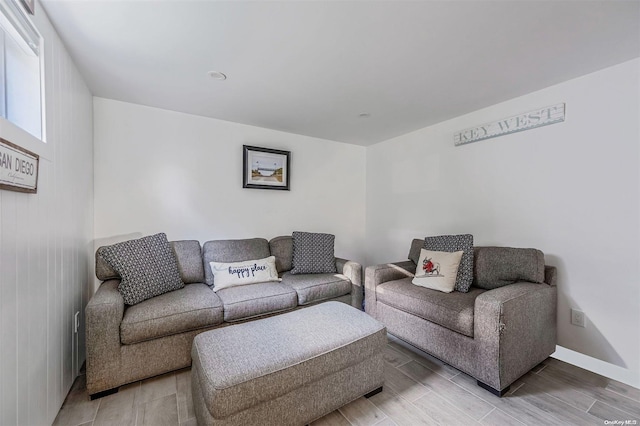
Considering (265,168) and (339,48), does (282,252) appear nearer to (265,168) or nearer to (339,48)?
(265,168)

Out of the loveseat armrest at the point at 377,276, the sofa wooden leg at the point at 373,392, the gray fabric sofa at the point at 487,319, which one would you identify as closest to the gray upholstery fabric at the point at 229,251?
the loveseat armrest at the point at 377,276

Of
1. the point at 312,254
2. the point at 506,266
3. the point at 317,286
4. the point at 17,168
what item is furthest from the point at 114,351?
the point at 506,266

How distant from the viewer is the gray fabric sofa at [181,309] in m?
1.67

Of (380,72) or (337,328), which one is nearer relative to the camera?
(337,328)

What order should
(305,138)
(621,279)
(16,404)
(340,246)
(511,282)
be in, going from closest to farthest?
1. (16,404)
2. (621,279)
3. (511,282)
4. (305,138)
5. (340,246)

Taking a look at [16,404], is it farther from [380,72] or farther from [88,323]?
[380,72]

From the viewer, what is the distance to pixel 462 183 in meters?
2.83

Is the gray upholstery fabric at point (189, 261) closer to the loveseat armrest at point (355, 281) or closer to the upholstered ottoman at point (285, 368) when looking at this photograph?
the upholstered ottoman at point (285, 368)

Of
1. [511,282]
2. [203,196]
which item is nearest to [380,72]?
[511,282]

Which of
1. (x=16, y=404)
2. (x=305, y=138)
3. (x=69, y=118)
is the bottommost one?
(x=16, y=404)

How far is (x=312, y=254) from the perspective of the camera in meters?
2.99

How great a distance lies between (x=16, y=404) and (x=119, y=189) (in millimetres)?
1886

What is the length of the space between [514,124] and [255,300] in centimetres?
280

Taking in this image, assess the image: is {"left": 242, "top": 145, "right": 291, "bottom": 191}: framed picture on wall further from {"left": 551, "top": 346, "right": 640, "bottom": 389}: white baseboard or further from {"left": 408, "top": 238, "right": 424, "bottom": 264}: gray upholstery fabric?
{"left": 551, "top": 346, "right": 640, "bottom": 389}: white baseboard
